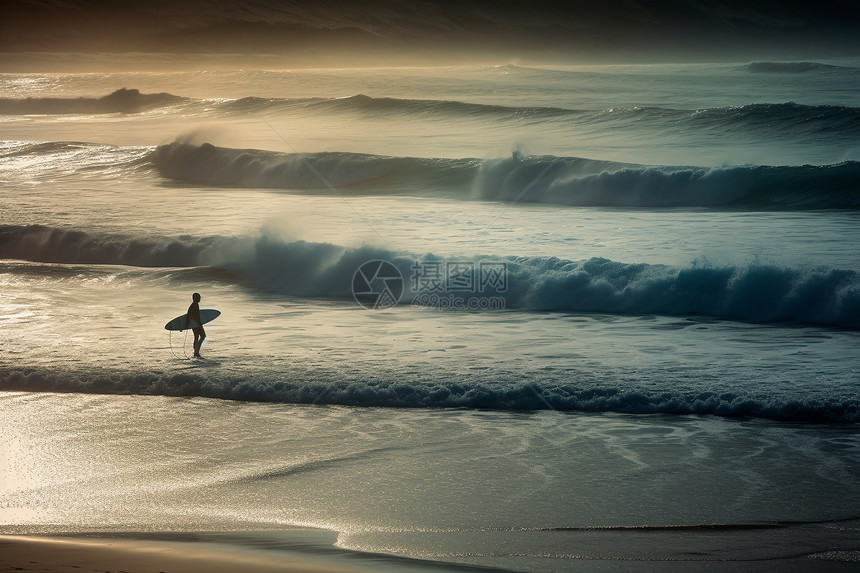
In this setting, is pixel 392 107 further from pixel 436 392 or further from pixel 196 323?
pixel 436 392

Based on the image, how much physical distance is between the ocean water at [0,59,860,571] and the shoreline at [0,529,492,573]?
186 millimetres

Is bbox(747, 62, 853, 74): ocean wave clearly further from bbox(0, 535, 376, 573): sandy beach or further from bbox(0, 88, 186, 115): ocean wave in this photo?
bbox(0, 535, 376, 573): sandy beach

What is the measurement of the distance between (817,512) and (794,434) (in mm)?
1438

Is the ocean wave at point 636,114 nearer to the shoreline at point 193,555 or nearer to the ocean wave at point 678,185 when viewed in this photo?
the ocean wave at point 678,185

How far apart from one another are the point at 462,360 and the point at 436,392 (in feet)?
3.44

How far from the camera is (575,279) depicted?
36.3 ft

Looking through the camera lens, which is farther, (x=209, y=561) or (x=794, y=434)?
(x=794, y=434)

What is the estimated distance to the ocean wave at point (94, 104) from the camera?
5206 cm

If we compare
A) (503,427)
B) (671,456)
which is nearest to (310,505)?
(503,427)

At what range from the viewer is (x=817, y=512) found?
15.4 feet

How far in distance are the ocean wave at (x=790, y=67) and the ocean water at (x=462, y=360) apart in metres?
41.5

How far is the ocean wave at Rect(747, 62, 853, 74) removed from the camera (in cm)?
6031

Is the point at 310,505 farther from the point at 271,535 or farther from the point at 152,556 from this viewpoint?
the point at 152,556

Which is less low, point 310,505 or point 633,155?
point 633,155
